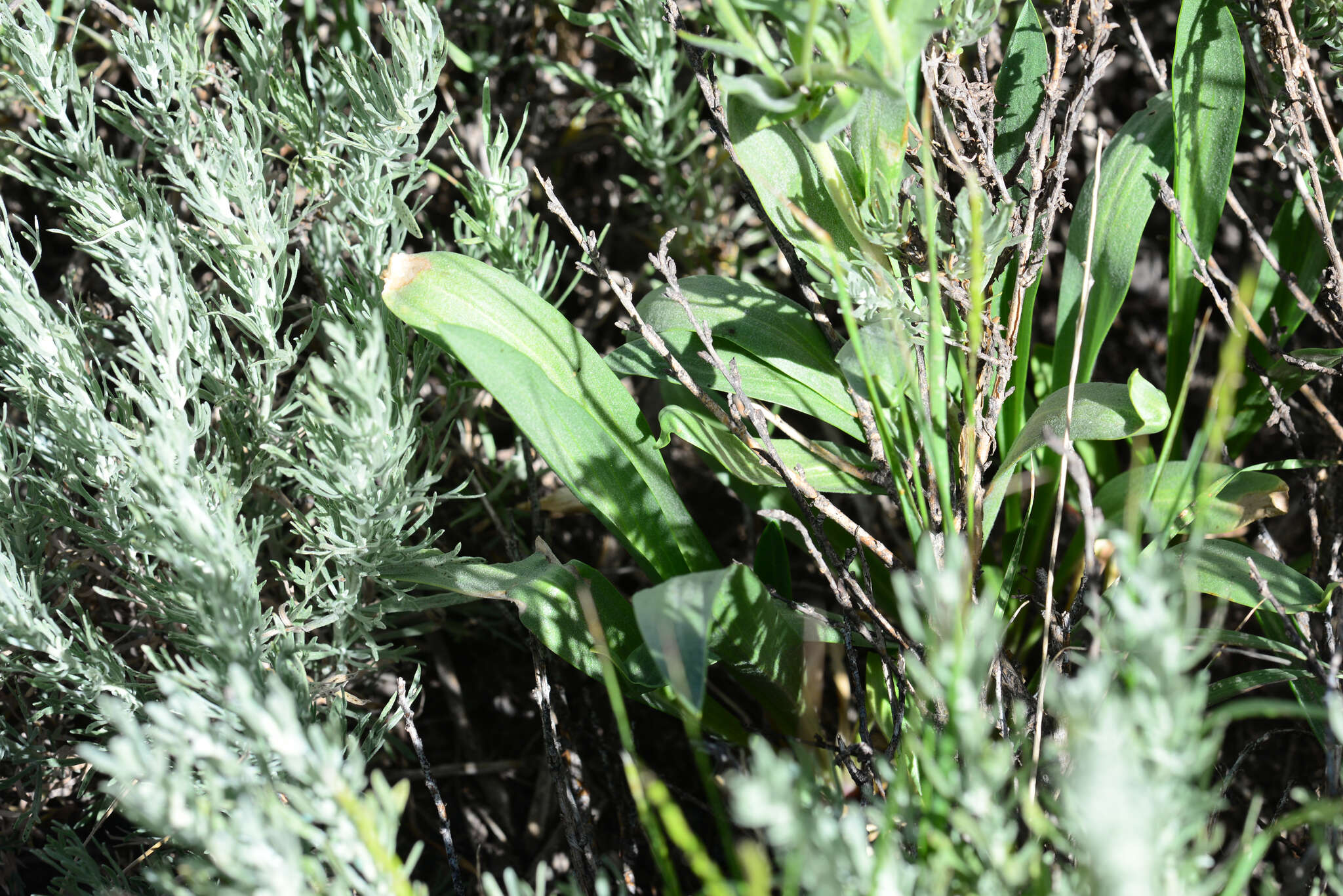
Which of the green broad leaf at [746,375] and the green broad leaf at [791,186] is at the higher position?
the green broad leaf at [791,186]

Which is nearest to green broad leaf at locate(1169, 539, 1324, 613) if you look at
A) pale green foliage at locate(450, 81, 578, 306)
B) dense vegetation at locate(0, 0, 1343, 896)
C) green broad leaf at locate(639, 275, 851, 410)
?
dense vegetation at locate(0, 0, 1343, 896)

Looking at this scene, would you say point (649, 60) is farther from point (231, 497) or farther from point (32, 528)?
point (32, 528)

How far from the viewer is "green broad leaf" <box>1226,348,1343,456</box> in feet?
3.20

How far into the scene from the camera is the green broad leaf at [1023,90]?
41.9 inches

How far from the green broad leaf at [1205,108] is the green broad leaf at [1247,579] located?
305 millimetres

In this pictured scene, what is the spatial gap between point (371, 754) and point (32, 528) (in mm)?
465

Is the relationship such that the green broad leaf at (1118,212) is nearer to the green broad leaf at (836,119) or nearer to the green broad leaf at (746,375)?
the green broad leaf at (746,375)

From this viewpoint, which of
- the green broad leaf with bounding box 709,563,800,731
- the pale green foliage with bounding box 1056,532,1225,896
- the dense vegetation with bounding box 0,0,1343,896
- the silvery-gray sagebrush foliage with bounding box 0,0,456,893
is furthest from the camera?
the green broad leaf with bounding box 709,563,800,731

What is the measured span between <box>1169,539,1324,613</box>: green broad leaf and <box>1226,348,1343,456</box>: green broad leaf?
207mm

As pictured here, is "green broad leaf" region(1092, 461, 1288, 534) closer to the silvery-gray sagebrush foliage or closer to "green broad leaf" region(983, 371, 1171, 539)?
"green broad leaf" region(983, 371, 1171, 539)

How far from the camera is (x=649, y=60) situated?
1188mm

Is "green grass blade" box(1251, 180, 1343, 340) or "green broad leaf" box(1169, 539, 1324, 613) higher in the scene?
"green grass blade" box(1251, 180, 1343, 340)

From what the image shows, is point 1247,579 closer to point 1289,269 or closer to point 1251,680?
point 1251,680

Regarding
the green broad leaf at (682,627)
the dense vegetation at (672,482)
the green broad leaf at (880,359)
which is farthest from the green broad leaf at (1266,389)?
the green broad leaf at (682,627)
